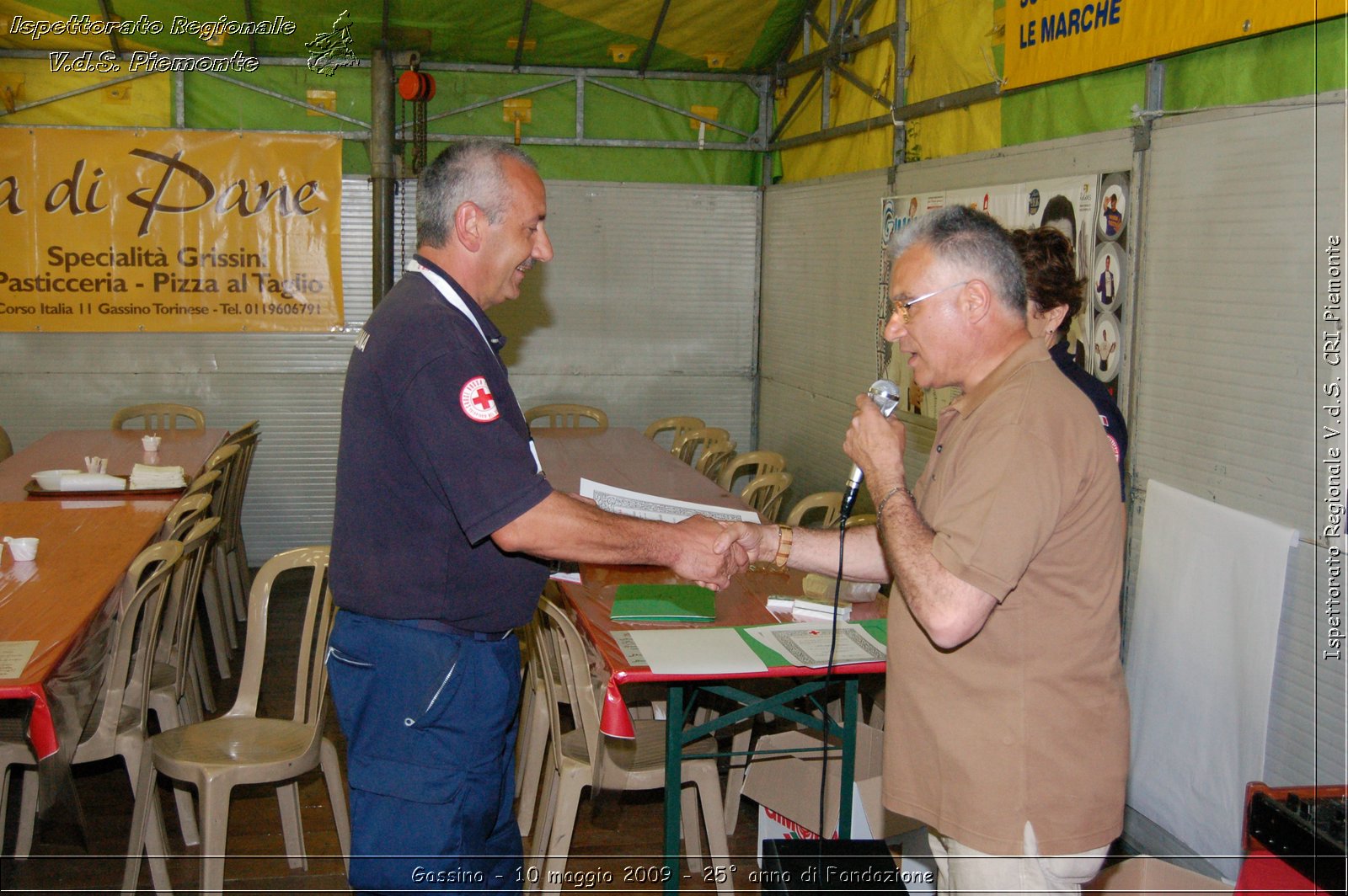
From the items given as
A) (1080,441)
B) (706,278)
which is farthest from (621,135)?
(1080,441)

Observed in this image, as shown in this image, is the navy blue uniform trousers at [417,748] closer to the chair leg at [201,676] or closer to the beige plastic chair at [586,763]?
the beige plastic chair at [586,763]

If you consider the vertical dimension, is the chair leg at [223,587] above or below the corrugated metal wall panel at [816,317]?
below

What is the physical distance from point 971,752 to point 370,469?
121 cm

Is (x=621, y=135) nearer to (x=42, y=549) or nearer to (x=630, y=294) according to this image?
(x=630, y=294)

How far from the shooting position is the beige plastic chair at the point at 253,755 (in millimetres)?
2947

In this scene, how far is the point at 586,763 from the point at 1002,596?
168cm

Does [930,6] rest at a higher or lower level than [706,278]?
higher

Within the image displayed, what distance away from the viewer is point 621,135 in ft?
24.4

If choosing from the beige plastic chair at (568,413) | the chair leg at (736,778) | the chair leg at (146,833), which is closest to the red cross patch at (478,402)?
the chair leg at (146,833)

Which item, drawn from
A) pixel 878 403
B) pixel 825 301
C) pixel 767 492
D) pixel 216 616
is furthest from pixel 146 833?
pixel 825 301

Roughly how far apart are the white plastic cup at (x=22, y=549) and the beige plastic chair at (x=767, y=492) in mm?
2635

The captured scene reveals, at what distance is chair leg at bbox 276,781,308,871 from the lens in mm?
3434

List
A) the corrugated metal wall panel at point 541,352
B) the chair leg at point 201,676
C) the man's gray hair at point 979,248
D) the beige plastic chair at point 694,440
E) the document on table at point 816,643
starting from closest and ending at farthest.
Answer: the man's gray hair at point 979,248
the document on table at point 816,643
the chair leg at point 201,676
the beige plastic chair at point 694,440
the corrugated metal wall panel at point 541,352

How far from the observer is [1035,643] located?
69.0 inches
